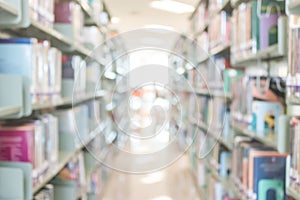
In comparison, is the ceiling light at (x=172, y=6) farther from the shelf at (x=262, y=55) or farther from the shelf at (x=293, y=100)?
the shelf at (x=293, y=100)

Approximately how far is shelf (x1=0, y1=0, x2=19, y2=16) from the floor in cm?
251

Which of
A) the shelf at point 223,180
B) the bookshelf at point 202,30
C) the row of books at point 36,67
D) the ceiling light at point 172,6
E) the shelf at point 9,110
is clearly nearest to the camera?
the shelf at point 9,110

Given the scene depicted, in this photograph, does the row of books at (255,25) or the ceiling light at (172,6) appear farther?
the ceiling light at (172,6)

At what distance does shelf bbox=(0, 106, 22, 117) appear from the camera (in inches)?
48.7

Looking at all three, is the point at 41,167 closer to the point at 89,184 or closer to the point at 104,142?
the point at 104,142

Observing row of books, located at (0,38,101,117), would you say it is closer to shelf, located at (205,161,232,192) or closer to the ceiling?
shelf, located at (205,161,232,192)

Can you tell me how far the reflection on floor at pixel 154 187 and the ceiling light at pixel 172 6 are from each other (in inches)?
118

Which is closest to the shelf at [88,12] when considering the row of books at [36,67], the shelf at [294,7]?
the row of books at [36,67]

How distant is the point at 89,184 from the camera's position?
324 cm

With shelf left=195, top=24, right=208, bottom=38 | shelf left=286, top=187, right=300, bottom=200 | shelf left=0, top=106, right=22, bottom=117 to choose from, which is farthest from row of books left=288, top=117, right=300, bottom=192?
shelf left=195, top=24, right=208, bottom=38

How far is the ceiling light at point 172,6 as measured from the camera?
21.8ft

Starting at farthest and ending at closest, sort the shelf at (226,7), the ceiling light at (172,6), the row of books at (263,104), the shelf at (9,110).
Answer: the ceiling light at (172,6)
the shelf at (226,7)
the row of books at (263,104)
the shelf at (9,110)

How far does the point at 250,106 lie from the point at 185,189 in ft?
7.63

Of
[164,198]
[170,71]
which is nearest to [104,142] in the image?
[170,71]
